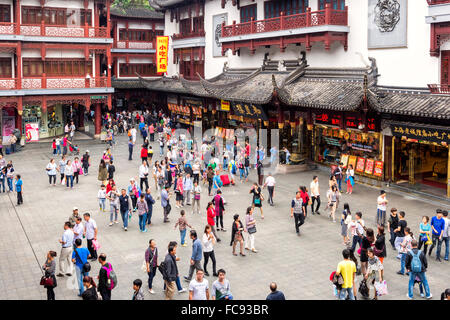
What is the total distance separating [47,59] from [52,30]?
2.39 metres

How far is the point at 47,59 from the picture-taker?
40750 mm

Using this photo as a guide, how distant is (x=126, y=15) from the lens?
54.2 metres

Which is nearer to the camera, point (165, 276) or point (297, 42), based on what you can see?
point (165, 276)

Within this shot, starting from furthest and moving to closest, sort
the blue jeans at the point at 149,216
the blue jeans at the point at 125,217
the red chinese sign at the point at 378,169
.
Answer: the red chinese sign at the point at 378,169 < the blue jeans at the point at 149,216 < the blue jeans at the point at 125,217

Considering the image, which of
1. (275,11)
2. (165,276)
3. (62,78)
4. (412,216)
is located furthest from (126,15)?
(165,276)

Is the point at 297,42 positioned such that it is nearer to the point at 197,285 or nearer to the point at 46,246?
the point at 46,246

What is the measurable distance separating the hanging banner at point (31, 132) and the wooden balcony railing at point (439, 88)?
31426 millimetres

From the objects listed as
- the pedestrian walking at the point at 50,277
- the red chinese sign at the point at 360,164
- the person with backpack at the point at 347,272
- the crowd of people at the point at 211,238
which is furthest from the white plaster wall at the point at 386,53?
the pedestrian walking at the point at 50,277

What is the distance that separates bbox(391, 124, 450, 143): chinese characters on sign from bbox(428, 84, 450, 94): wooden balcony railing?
68.3 inches

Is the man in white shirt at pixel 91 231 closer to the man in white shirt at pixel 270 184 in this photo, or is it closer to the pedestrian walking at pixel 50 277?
the pedestrian walking at pixel 50 277

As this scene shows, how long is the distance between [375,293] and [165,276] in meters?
5.56

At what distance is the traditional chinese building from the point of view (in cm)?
3831

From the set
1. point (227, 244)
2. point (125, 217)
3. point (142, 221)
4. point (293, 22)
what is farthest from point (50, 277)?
point (293, 22)

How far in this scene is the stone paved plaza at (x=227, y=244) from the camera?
14.3 metres
